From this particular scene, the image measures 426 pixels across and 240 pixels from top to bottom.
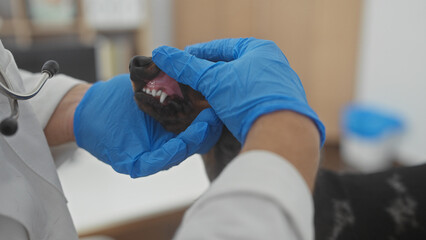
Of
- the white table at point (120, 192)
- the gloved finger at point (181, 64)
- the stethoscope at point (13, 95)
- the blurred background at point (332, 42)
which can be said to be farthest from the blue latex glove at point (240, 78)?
the blurred background at point (332, 42)

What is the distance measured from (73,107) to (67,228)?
256 millimetres

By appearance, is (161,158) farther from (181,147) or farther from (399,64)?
(399,64)

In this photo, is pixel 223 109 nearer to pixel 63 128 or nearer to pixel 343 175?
pixel 63 128

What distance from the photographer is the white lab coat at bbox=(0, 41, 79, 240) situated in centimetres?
52

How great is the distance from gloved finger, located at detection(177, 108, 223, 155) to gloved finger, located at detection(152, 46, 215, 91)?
0.05m

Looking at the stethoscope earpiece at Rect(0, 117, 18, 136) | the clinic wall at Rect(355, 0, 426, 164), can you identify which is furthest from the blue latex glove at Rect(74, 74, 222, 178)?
the clinic wall at Rect(355, 0, 426, 164)

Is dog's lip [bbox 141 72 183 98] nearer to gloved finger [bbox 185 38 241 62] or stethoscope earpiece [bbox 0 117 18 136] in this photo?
gloved finger [bbox 185 38 241 62]

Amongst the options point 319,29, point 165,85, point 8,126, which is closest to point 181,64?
point 165,85

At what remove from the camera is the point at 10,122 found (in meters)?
0.43

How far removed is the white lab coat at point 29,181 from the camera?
0.52m

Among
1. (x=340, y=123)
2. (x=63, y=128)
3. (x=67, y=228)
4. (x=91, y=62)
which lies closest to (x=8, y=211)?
(x=67, y=228)

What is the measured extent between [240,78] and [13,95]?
1.06 ft

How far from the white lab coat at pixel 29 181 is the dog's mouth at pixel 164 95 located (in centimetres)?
19

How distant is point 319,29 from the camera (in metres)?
2.34
